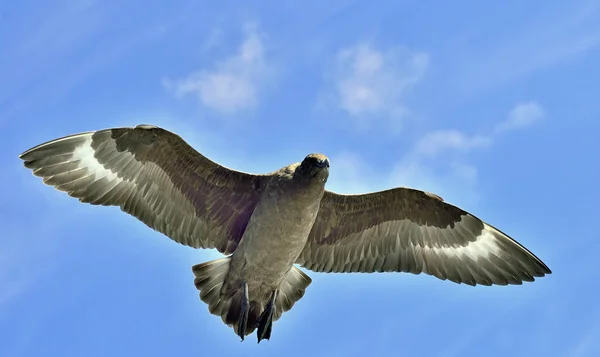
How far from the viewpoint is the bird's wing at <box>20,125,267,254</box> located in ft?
29.9

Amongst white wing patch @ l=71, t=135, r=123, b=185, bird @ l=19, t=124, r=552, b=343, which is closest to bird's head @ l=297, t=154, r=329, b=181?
bird @ l=19, t=124, r=552, b=343

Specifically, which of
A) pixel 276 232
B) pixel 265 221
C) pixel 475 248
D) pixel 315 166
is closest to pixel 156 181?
pixel 265 221

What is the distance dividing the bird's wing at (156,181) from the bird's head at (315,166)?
689mm

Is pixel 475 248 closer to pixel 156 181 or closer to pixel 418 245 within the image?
pixel 418 245

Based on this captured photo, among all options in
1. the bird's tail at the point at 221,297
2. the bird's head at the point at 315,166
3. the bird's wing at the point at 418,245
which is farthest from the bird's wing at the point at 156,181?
the bird's wing at the point at 418,245

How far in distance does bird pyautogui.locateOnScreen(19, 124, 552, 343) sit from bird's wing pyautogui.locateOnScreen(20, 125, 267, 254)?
0.01 meters

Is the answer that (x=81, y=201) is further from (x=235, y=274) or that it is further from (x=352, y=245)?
(x=352, y=245)

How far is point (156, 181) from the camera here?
30.8 feet

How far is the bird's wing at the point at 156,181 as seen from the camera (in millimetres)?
9117

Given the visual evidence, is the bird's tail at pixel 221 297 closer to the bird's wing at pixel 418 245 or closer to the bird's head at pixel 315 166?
the bird's wing at pixel 418 245

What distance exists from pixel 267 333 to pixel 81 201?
8.37 feet

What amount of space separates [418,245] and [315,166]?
2057mm

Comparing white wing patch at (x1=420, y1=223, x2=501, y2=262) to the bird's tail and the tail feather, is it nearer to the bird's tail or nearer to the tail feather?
the tail feather

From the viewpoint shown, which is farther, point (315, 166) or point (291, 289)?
point (291, 289)
